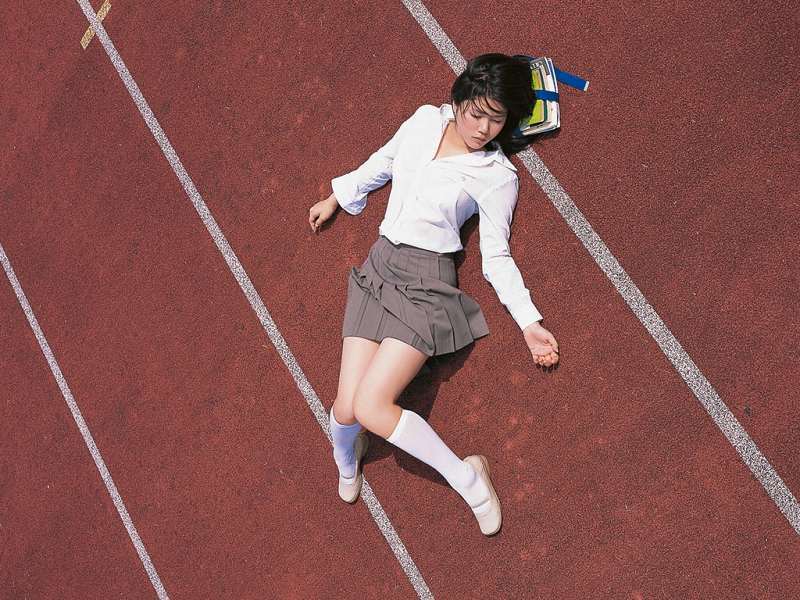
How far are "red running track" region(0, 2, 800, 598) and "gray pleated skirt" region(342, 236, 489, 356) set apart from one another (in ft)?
0.91

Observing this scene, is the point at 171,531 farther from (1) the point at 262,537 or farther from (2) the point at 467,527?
(2) the point at 467,527

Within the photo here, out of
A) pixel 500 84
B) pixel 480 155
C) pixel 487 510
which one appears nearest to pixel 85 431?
pixel 487 510

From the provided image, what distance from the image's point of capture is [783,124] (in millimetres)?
3732

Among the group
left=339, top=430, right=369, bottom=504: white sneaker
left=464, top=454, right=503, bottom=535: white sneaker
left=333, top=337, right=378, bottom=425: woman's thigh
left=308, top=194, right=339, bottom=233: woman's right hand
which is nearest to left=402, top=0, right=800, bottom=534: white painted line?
left=308, top=194, right=339, bottom=233: woman's right hand

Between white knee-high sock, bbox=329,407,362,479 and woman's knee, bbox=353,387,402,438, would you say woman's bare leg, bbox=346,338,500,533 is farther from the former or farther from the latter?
white knee-high sock, bbox=329,407,362,479

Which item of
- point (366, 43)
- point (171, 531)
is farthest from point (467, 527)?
point (366, 43)

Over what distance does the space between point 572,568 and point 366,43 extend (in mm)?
3269

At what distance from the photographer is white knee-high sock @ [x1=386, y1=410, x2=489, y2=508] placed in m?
3.92

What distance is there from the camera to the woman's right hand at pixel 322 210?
4.52m

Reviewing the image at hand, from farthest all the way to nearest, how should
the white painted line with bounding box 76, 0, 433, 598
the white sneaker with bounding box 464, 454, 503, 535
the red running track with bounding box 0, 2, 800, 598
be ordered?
the white painted line with bounding box 76, 0, 433, 598, the white sneaker with bounding box 464, 454, 503, 535, the red running track with bounding box 0, 2, 800, 598

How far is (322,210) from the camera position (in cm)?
453

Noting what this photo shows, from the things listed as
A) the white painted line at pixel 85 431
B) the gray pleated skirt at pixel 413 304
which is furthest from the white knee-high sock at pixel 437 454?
the white painted line at pixel 85 431

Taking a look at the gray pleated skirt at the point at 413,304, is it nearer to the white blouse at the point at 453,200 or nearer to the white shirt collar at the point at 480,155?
the white blouse at the point at 453,200

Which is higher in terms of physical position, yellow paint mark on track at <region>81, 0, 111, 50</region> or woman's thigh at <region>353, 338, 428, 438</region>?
yellow paint mark on track at <region>81, 0, 111, 50</region>
